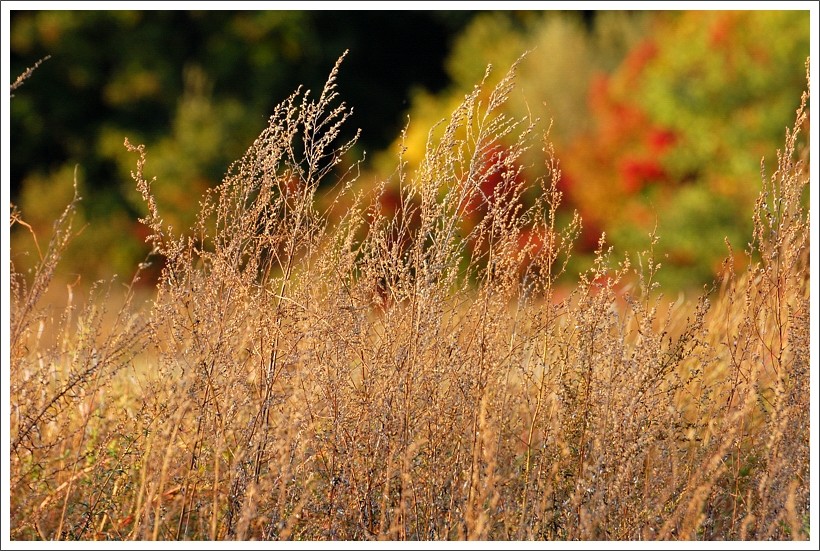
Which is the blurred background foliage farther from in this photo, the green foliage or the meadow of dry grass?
the meadow of dry grass

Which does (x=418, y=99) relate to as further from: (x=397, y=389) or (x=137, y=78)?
(x=397, y=389)

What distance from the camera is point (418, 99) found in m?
17.3

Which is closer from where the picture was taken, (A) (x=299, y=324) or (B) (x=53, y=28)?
(A) (x=299, y=324)

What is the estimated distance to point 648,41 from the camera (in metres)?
15.0

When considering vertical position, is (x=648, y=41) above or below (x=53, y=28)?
below

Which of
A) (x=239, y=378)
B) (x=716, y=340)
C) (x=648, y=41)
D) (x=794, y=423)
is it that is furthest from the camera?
(x=648, y=41)

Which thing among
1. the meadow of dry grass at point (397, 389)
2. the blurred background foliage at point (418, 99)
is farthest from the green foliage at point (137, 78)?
the meadow of dry grass at point (397, 389)

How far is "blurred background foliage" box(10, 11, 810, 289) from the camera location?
12.9 meters

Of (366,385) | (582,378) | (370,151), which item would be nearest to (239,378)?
(366,385)

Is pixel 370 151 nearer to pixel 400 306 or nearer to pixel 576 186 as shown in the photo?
pixel 576 186

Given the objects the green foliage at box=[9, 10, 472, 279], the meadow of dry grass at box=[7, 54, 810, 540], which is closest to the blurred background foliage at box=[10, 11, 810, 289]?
the green foliage at box=[9, 10, 472, 279]

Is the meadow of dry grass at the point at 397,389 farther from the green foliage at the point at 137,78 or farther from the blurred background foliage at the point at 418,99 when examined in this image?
the green foliage at the point at 137,78

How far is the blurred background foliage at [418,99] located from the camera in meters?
12.9

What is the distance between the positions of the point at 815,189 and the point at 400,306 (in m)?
1.24
